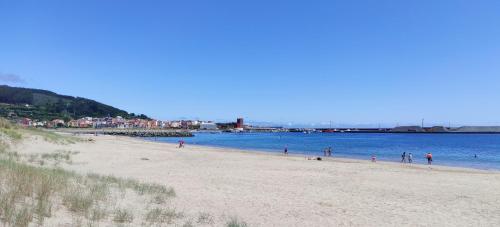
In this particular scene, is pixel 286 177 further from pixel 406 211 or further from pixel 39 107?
pixel 39 107

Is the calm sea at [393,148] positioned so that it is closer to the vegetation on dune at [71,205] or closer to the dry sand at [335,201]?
the dry sand at [335,201]

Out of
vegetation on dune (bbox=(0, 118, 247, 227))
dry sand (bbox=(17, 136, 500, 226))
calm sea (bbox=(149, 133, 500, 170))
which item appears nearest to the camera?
vegetation on dune (bbox=(0, 118, 247, 227))

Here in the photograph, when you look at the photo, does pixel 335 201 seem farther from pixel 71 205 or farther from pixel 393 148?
pixel 393 148

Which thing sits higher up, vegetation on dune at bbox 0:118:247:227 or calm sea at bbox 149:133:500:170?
vegetation on dune at bbox 0:118:247:227

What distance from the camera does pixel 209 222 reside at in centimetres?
877

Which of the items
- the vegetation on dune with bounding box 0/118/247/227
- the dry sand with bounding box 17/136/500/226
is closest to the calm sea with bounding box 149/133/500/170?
the dry sand with bounding box 17/136/500/226

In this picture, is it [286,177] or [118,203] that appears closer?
[118,203]

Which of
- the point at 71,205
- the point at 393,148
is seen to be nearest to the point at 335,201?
the point at 71,205

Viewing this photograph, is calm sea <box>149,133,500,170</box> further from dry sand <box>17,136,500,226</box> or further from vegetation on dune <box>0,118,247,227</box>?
vegetation on dune <box>0,118,247,227</box>

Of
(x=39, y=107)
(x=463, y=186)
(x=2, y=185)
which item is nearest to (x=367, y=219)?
(x=2, y=185)

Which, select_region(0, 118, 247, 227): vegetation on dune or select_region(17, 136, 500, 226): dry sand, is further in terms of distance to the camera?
select_region(17, 136, 500, 226): dry sand

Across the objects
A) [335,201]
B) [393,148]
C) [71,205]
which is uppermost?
[71,205]

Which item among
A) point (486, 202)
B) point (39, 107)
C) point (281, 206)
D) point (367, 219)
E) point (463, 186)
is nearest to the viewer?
point (367, 219)

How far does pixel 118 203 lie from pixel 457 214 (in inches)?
357
